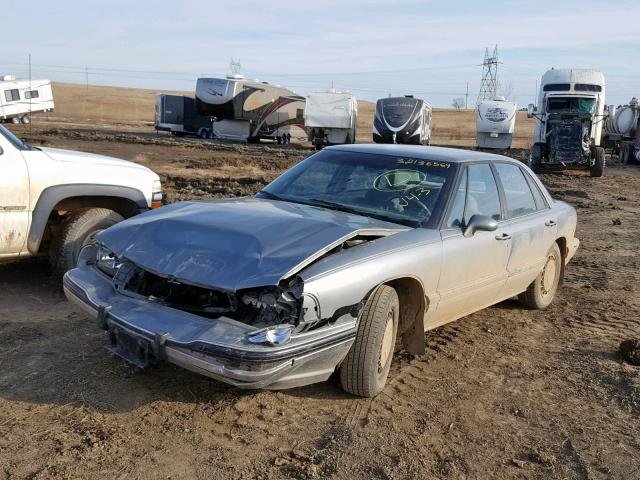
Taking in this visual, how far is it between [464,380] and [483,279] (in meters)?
0.85

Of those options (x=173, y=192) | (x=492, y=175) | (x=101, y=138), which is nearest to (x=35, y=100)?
(x=101, y=138)

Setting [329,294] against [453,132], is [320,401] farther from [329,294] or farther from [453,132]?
[453,132]

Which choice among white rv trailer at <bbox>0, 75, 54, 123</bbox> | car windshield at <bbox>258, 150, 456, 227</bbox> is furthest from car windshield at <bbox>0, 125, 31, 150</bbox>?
white rv trailer at <bbox>0, 75, 54, 123</bbox>

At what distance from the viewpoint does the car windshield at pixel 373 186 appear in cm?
476

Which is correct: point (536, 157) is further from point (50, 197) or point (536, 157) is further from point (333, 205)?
point (50, 197)

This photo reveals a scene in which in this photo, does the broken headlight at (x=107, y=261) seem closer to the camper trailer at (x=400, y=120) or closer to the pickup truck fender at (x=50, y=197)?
the pickup truck fender at (x=50, y=197)

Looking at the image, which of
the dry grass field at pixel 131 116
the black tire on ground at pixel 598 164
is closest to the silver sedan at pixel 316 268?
the black tire on ground at pixel 598 164

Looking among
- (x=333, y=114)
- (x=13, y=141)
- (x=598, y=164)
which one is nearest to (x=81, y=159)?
(x=13, y=141)

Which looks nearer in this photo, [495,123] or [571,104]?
[571,104]

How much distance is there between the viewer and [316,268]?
3.62 m

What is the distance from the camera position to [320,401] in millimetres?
4047

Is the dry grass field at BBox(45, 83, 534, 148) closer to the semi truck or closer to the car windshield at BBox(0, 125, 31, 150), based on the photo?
the semi truck

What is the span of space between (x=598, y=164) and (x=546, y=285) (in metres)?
16.7

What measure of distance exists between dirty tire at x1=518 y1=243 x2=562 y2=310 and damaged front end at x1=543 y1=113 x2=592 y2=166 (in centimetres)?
1612
